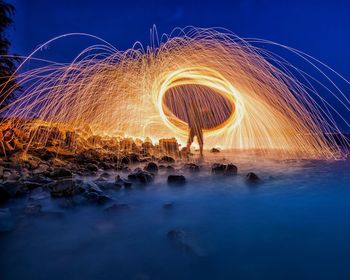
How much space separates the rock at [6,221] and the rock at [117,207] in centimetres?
144

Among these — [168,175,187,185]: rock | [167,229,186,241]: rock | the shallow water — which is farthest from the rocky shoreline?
[167,229,186,241]: rock

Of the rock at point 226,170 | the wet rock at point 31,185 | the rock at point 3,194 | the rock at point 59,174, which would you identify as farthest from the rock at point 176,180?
the rock at point 3,194

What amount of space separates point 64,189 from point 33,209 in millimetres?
903

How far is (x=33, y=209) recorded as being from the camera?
181 inches

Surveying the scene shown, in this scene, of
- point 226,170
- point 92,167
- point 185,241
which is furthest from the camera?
point 226,170

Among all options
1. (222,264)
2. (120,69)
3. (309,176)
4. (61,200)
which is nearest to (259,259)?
(222,264)

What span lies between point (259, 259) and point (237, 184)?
13.3ft

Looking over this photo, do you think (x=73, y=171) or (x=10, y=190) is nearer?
(x=10, y=190)

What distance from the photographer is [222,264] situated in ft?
9.80

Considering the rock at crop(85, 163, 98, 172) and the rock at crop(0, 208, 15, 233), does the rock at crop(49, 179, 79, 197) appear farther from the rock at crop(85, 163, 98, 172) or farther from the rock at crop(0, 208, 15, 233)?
the rock at crop(85, 163, 98, 172)

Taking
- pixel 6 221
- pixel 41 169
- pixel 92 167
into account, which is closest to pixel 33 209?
pixel 6 221

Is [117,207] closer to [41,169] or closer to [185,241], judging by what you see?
[185,241]

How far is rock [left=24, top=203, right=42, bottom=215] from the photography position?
14.8 feet

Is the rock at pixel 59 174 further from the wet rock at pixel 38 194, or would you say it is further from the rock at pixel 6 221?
the rock at pixel 6 221
